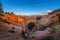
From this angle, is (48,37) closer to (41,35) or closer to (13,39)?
(41,35)

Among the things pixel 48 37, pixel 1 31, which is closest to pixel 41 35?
pixel 48 37

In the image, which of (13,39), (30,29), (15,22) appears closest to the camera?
(13,39)

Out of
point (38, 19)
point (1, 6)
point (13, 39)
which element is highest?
point (1, 6)

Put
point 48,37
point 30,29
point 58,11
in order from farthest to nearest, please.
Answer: point 58,11 < point 30,29 < point 48,37

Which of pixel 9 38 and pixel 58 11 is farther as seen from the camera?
pixel 58 11

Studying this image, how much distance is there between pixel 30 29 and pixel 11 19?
20.1 feet

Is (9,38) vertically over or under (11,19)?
under

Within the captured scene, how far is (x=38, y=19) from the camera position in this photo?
1582 centimetres

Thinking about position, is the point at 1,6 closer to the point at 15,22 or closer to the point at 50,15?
the point at 15,22

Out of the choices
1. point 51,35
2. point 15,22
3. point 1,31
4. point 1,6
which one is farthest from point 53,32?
point 15,22

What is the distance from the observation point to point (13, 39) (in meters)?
11.5

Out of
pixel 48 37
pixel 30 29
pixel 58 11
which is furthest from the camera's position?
pixel 58 11

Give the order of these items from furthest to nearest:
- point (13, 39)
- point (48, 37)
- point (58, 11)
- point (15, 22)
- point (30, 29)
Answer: point (15, 22), point (58, 11), point (30, 29), point (13, 39), point (48, 37)

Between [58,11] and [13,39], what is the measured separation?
6.21 m
